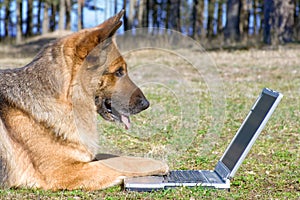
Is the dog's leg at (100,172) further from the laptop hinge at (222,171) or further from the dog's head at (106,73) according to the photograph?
the laptop hinge at (222,171)

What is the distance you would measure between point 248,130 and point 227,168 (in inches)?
18.2

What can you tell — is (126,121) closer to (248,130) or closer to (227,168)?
(227,168)

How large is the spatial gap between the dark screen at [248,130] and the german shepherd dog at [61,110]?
1.08 meters

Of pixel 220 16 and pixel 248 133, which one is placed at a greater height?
pixel 248 133

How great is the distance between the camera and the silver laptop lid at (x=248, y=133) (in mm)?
4996

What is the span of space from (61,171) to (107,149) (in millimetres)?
824

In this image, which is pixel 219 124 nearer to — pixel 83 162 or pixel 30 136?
pixel 83 162

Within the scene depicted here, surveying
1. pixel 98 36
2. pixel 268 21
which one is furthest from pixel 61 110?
pixel 268 21

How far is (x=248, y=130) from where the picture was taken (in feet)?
17.5

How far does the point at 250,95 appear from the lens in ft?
40.4

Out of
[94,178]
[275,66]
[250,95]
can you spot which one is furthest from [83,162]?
[275,66]

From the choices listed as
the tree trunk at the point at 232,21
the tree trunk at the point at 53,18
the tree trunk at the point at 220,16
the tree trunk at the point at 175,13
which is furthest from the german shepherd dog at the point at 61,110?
the tree trunk at the point at 53,18

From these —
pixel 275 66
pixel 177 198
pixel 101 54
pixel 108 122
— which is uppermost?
pixel 101 54

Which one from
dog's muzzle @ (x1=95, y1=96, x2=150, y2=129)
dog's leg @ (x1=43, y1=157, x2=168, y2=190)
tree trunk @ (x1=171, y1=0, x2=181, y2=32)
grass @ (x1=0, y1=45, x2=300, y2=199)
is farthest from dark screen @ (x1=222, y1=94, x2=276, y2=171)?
tree trunk @ (x1=171, y1=0, x2=181, y2=32)
